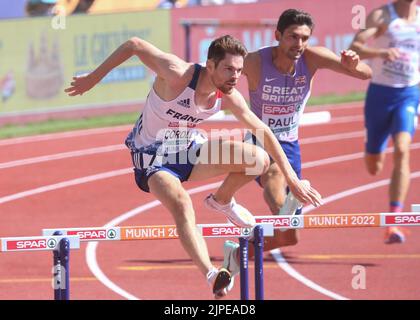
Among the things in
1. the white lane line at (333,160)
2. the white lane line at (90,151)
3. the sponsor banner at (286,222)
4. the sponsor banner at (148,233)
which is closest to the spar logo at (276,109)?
the sponsor banner at (286,222)

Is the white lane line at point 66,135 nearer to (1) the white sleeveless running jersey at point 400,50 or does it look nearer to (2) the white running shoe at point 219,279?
(1) the white sleeveless running jersey at point 400,50

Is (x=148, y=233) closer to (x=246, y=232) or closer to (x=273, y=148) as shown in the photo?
(x=246, y=232)

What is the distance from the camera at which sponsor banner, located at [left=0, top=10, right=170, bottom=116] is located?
16016 millimetres

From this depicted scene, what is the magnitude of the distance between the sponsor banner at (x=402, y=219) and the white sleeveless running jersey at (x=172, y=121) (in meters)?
1.31

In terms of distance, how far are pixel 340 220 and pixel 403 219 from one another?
16.4 inches

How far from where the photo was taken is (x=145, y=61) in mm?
6965

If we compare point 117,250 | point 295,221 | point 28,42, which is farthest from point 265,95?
point 28,42

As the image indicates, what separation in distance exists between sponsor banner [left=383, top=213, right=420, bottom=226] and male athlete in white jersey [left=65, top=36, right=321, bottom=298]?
65 centimetres

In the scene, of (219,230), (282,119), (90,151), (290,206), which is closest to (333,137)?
(90,151)

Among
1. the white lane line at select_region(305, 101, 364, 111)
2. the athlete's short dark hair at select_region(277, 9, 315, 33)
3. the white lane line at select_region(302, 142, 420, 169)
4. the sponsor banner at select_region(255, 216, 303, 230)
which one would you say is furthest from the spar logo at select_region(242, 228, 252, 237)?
the white lane line at select_region(305, 101, 364, 111)

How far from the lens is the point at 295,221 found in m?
7.12

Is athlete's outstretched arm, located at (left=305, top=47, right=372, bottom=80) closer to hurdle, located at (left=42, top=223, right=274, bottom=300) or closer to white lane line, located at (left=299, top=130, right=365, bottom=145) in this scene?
hurdle, located at (left=42, top=223, right=274, bottom=300)

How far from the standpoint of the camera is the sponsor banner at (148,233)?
22.8 feet
